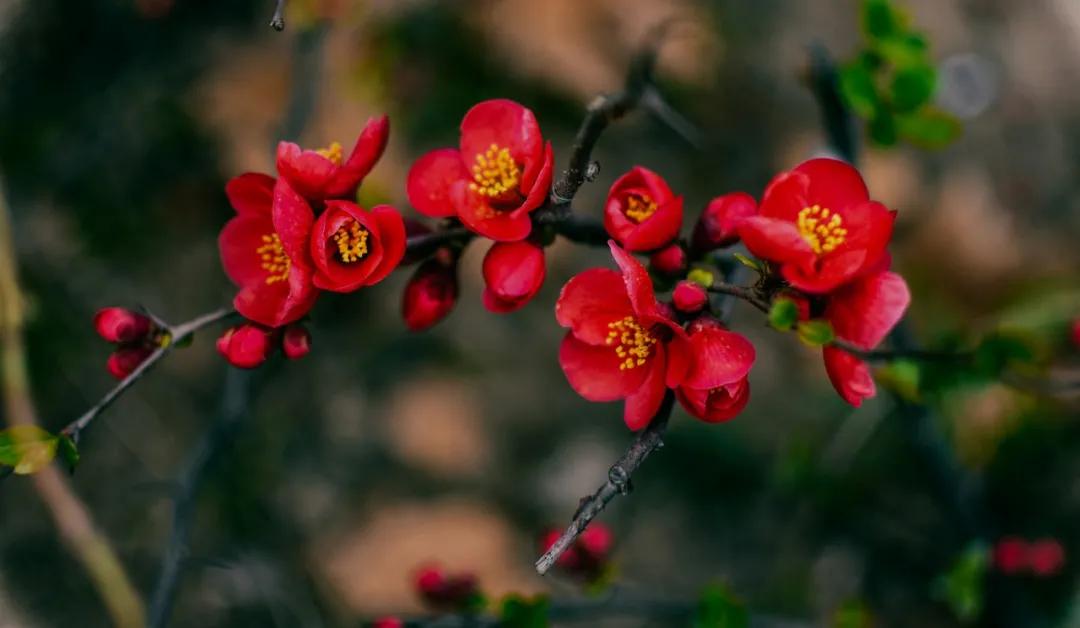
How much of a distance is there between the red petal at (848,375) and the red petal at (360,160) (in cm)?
46

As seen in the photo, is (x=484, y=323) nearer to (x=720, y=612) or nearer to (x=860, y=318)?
(x=720, y=612)

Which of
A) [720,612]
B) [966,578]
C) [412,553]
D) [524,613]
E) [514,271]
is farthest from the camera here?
[412,553]

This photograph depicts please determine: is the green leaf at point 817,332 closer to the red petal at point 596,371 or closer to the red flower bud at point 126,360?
the red petal at point 596,371

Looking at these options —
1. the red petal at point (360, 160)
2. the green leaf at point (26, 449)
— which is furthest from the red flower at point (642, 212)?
the green leaf at point (26, 449)

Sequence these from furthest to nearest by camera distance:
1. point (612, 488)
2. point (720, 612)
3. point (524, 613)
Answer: point (720, 612) → point (524, 613) → point (612, 488)

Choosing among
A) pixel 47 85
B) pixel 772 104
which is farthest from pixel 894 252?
pixel 47 85

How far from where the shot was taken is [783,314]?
72 centimetres

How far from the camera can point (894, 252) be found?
7.89 feet

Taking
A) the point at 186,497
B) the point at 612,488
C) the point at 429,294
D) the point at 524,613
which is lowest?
the point at 524,613

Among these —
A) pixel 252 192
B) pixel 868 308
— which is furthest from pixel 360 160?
pixel 868 308

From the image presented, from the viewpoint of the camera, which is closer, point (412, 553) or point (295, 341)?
point (295, 341)

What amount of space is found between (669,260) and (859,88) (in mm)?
541

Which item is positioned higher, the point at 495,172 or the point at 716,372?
the point at 495,172

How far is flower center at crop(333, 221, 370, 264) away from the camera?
2.68 ft
